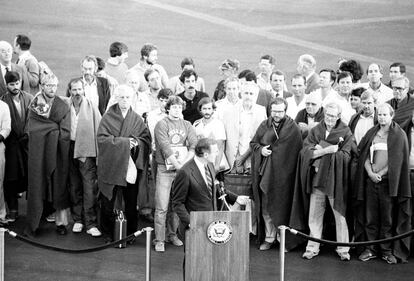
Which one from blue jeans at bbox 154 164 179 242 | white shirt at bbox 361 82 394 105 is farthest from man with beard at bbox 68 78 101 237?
white shirt at bbox 361 82 394 105

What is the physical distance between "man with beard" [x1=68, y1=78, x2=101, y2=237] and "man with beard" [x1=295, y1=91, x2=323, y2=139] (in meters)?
2.35

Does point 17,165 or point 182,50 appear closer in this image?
point 17,165

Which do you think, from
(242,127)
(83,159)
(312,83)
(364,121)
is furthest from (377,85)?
(83,159)

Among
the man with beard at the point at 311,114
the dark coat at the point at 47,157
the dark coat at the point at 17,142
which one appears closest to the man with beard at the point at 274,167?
the man with beard at the point at 311,114

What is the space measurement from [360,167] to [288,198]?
3.08ft

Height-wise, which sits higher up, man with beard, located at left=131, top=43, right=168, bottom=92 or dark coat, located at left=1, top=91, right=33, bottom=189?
man with beard, located at left=131, top=43, right=168, bottom=92

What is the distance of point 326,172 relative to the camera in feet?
37.7

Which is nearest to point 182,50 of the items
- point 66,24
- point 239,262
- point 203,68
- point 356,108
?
point 203,68

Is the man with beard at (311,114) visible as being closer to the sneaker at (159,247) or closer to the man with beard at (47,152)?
the sneaker at (159,247)

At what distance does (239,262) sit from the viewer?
9500mm

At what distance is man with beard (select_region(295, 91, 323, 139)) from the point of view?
468 inches

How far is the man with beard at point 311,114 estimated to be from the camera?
1188 cm

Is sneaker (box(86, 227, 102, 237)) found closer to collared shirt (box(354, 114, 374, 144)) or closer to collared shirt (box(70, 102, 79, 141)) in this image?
collared shirt (box(70, 102, 79, 141))

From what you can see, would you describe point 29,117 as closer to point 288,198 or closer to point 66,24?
point 288,198
